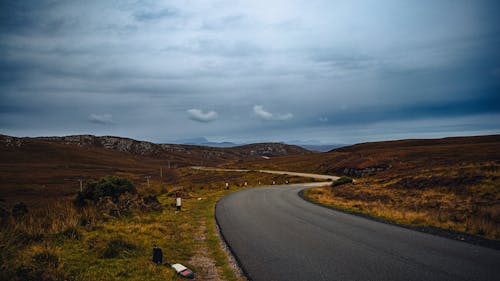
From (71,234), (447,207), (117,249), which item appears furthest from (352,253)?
(447,207)

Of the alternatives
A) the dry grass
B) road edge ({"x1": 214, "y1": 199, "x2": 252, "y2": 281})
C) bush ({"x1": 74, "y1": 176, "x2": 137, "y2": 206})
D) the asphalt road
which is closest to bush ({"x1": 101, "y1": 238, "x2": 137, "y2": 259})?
road edge ({"x1": 214, "y1": 199, "x2": 252, "y2": 281})

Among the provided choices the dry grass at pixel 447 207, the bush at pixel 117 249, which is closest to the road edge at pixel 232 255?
the bush at pixel 117 249

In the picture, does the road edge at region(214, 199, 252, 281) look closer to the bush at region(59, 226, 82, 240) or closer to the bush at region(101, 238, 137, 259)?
the bush at region(101, 238, 137, 259)

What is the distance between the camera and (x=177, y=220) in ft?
42.9

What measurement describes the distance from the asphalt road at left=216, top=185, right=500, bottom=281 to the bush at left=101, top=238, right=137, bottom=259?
9.12 feet

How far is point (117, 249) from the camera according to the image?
7383 mm

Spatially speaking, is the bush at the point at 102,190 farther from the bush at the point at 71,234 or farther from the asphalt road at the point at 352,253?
the asphalt road at the point at 352,253

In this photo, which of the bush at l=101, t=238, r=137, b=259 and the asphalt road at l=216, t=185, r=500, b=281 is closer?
the asphalt road at l=216, t=185, r=500, b=281

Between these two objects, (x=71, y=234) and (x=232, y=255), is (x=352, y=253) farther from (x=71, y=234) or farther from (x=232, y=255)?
(x=71, y=234)

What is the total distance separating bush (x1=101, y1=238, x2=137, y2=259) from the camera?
23.5ft

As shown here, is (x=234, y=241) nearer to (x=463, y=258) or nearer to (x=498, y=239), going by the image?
(x=463, y=258)

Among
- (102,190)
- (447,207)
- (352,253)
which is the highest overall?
(102,190)

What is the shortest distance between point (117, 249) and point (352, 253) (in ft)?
19.2

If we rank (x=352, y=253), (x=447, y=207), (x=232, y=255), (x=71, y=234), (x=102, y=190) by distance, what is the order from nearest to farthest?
(x=352, y=253) → (x=232, y=255) → (x=71, y=234) → (x=447, y=207) → (x=102, y=190)
